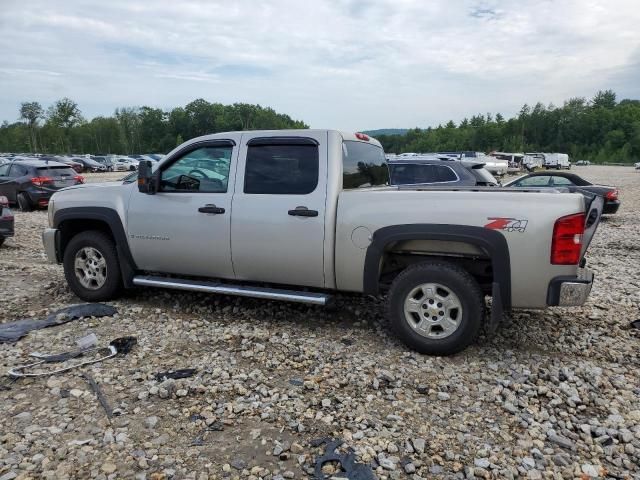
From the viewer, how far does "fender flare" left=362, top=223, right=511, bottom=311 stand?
13.3 feet

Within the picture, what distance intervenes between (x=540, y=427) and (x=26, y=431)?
3317 mm

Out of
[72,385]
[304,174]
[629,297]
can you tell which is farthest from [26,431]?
[629,297]

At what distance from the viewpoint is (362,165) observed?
532cm

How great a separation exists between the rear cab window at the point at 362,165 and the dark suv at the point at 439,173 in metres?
5.01

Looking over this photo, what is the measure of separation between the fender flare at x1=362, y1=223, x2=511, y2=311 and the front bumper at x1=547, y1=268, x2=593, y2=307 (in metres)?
0.32

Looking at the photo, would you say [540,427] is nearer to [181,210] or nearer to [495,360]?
[495,360]

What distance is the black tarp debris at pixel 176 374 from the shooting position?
402 centimetres

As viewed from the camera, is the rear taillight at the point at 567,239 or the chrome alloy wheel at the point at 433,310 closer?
the rear taillight at the point at 567,239

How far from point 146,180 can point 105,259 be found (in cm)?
111

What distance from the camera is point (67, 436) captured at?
3.26 metres

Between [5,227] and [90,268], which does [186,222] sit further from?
[5,227]

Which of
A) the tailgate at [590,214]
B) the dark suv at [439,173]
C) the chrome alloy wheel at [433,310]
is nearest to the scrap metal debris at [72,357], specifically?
the chrome alloy wheel at [433,310]

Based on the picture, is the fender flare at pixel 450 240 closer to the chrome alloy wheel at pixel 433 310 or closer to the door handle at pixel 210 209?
the chrome alloy wheel at pixel 433 310

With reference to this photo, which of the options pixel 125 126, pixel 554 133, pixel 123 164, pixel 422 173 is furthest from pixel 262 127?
pixel 422 173
